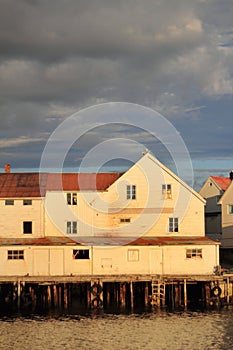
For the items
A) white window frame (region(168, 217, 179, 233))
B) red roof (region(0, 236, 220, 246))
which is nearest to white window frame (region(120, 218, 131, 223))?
red roof (region(0, 236, 220, 246))

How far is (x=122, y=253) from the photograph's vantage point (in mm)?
52719

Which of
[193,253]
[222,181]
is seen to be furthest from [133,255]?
[222,181]

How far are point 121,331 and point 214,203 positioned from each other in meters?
33.9

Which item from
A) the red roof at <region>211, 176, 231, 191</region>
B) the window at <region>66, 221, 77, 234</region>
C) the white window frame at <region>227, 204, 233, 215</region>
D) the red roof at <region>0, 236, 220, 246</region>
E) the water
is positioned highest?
the red roof at <region>211, 176, 231, 191</region>

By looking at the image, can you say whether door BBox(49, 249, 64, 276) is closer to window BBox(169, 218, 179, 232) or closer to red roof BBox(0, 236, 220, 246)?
red roof BBox(0, 236, 220, 246)

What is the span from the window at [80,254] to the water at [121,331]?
244 inches

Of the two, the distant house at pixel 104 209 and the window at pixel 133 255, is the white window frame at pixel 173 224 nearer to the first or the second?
the distant house at pixel 104 209

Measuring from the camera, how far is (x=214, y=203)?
73.6 m

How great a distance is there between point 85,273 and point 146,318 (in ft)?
26.4

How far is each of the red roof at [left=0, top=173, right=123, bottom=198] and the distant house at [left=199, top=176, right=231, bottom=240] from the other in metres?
15.1

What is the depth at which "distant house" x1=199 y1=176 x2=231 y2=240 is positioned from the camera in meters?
71.0

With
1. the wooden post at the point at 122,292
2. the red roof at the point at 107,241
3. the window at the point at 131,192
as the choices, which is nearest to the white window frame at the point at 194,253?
the red roof at the point at 107,241

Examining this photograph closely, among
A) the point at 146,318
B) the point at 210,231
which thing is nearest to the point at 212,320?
the point at 146,318

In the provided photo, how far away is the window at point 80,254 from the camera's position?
173 ft
